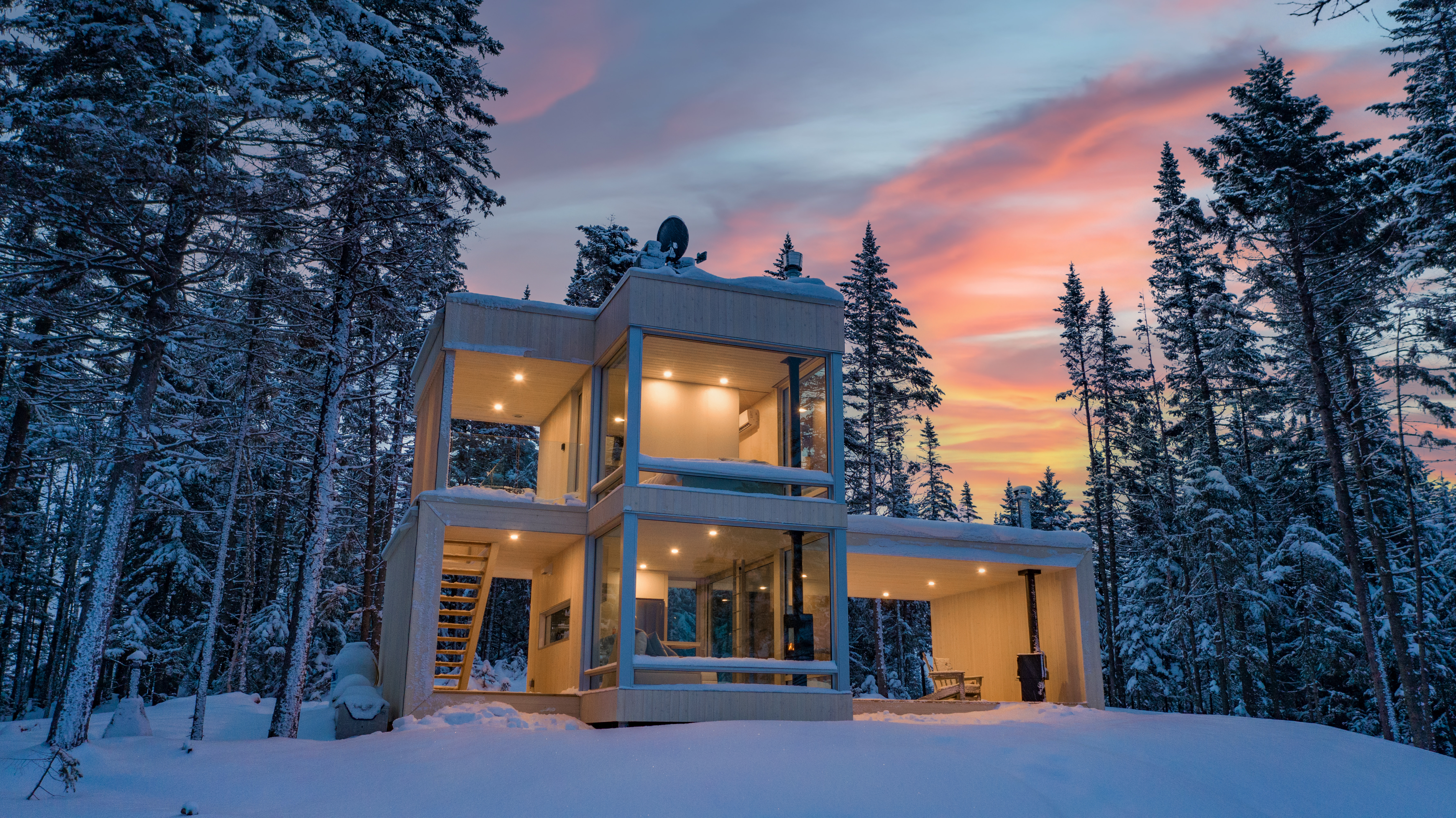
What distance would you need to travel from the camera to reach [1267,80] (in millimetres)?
21875

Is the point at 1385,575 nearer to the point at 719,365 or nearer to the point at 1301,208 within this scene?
the point at 1301,208

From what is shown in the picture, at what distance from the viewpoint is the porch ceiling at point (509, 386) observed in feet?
49.9

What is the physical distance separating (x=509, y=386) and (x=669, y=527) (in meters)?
4.96

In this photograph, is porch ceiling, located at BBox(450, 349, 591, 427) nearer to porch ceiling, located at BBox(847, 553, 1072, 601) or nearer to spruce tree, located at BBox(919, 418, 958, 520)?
porch ceiling, located at BBox(847, 553, 1072, 601)

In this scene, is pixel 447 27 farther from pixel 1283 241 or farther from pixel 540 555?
pixel 1283 241

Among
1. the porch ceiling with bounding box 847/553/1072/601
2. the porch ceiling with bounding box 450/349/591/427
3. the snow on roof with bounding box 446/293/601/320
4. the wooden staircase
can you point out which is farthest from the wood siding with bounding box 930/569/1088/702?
the wooden staircase

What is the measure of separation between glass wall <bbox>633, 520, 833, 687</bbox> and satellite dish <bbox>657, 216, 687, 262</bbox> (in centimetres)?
520

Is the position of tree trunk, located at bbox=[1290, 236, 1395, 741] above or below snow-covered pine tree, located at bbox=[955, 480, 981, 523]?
below

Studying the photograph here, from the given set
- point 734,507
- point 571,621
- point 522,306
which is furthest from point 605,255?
point 734,507

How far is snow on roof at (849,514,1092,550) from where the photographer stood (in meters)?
16.6

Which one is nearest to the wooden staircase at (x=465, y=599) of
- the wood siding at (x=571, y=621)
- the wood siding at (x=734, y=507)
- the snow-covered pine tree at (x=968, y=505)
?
the wood siding at (x=571, y=621)

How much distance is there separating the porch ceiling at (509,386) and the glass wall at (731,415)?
1.58 metres

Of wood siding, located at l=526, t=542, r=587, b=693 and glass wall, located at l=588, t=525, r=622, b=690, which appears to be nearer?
glass wall, located at l=588, t=525, r=622, b=690

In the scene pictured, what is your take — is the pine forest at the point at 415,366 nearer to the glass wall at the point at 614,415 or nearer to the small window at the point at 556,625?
the small window at the point at 556,625
